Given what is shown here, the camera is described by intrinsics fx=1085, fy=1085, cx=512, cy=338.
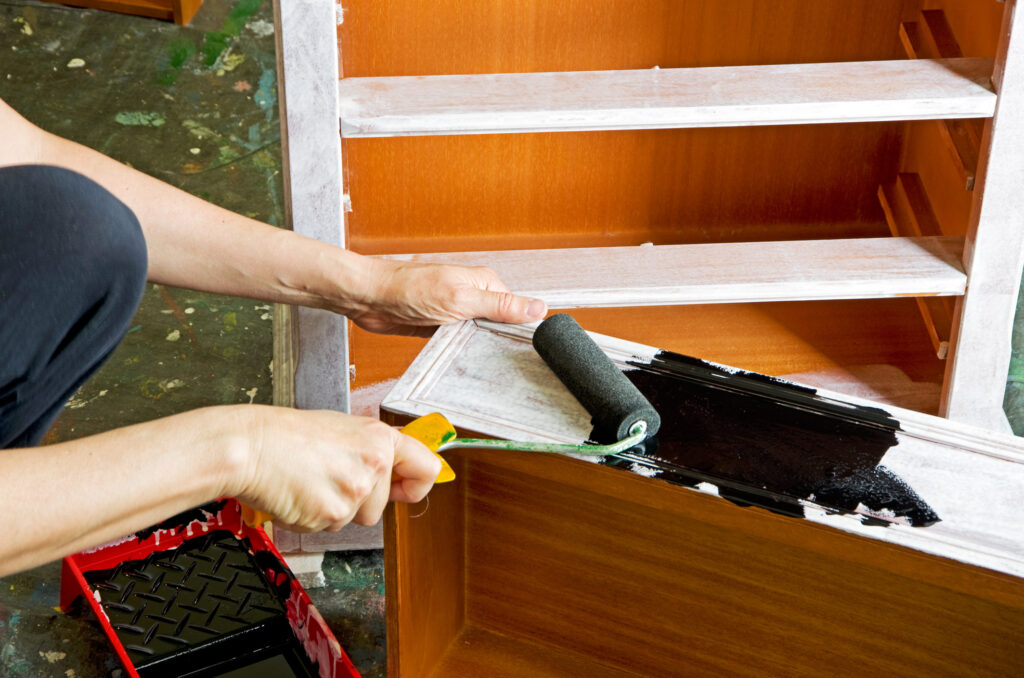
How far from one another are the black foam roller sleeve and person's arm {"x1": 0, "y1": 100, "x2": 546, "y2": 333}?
10 cm

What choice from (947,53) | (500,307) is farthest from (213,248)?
(947,53)

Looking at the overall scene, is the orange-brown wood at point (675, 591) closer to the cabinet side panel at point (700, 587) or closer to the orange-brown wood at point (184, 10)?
the cabinet side panel at point (700, 587)

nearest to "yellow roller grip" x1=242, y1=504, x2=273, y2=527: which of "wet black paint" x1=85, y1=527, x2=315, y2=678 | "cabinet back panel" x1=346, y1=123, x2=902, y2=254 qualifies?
"wet black paint" x1=85, y1=527, x2=315, y2=678

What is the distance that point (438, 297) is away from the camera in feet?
4.14

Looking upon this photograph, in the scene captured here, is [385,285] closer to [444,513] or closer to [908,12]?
[444,513]

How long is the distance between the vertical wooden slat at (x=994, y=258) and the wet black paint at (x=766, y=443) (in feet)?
1.82

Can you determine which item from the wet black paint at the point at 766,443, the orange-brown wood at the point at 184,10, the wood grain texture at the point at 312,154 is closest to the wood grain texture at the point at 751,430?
the wet black paint at the point at 766,443

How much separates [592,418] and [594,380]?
4 cm

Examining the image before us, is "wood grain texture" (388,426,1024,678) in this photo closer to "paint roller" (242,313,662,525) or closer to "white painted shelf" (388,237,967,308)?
"paint roller" (242,313,662,525)

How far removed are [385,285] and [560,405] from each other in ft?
0.95

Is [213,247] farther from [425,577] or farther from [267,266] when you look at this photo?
[425,577]

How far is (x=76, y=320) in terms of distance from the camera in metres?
1.04

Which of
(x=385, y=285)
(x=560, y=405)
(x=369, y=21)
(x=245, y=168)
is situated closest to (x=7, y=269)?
(x=385, y=285)

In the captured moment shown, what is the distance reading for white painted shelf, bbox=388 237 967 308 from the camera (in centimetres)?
151
